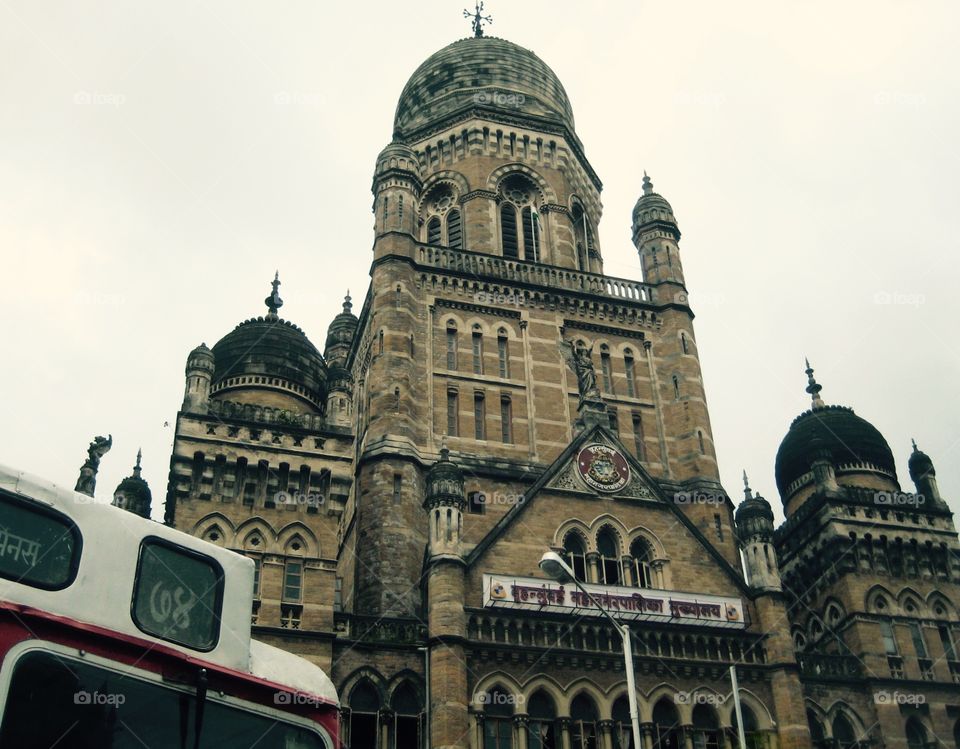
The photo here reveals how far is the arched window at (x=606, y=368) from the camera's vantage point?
41250mm

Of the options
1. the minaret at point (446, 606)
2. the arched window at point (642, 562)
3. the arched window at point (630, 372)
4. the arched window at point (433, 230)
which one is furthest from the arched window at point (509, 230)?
the arched window at point (642, 562)

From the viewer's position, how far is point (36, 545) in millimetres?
8789

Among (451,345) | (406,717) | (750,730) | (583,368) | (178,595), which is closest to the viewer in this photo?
(178,595)

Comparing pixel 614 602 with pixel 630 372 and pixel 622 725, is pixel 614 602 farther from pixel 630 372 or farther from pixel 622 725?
pixel 630 372

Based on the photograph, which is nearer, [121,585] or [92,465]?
[121,585]

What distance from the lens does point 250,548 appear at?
30281 mm

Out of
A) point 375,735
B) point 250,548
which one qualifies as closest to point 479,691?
point 375,735

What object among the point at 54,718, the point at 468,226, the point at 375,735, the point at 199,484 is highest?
the point at 468,226

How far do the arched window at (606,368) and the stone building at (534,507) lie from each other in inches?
9.3

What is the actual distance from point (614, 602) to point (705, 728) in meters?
4.34

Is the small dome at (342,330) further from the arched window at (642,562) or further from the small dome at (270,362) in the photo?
the arched window at (642,562)

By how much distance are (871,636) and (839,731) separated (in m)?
4.34

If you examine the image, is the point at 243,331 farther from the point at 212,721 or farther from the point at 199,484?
the point at 212,721

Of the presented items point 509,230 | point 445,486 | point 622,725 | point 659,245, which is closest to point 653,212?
point 659,245
